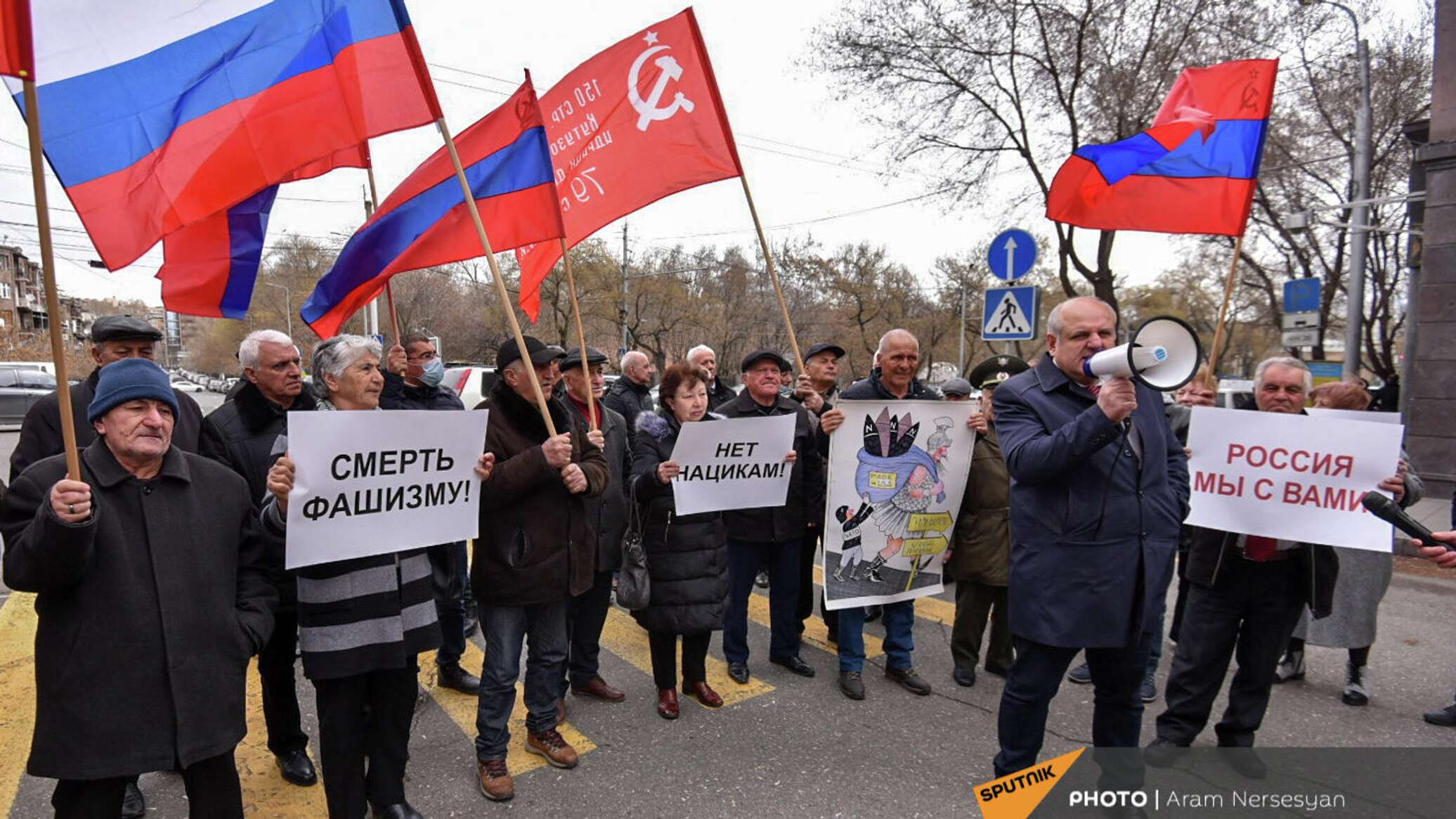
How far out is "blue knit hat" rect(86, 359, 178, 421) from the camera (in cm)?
223

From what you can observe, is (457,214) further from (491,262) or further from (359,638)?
(359,638)

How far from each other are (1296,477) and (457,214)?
12.3 ft

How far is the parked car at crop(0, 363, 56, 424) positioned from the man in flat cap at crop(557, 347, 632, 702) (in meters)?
23.0

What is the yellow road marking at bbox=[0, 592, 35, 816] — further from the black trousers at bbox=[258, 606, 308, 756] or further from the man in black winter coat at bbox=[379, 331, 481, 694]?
the man in black winter coat at bbox=[379, 331, 481, 694]

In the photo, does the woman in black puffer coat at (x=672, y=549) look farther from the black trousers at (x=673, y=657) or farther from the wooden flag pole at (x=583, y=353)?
the wooden flag pole at (x=583, y=353)

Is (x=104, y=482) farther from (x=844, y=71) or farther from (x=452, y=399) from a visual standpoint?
(x=844, y=71)

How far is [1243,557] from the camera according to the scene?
331cm

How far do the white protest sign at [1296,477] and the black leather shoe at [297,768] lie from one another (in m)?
3.86

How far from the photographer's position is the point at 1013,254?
24.9 ft

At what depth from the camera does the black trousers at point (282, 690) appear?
11.1 ft

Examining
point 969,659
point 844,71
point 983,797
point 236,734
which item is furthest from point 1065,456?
point 844,71

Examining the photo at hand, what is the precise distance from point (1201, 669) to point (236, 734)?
359 centimetres

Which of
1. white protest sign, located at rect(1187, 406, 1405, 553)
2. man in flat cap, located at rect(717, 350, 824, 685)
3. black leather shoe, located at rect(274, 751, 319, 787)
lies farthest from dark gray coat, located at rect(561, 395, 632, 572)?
white protest sign, located at rect(1187, 406, 1405, 553)

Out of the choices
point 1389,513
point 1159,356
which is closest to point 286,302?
point 1159,356
